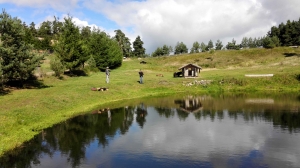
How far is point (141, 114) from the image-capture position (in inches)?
1329

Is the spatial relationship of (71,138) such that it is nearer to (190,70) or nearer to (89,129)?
(89,129)

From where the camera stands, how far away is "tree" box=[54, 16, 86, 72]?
57.1 metres

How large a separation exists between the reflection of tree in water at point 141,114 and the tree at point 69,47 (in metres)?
25.7

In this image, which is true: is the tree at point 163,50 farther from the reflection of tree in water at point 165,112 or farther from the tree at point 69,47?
the reflection of tree in water at point 165,112

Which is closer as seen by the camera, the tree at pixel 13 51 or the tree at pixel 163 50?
the tree at pixel 13 51

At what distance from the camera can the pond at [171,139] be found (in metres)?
17.6

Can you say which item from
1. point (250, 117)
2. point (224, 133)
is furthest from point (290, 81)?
point (224, 133)

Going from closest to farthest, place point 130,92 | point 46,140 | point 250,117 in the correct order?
point 46,140, point 250,117, point 130,92

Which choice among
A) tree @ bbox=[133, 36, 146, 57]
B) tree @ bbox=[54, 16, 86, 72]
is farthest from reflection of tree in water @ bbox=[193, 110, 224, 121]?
tree @ bbox=[133, 36, 146, 57]

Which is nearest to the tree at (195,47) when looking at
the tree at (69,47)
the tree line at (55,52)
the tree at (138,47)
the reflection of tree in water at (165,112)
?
the tree at (138,47)

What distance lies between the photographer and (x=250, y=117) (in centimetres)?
3038

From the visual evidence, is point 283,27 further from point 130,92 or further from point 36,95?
point 36,95

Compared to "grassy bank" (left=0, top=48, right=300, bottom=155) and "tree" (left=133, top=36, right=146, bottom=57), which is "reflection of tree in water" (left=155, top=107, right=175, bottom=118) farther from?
"tree" (left=133, top=36, right=146, bottom=57)

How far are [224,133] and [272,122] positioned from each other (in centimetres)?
765
